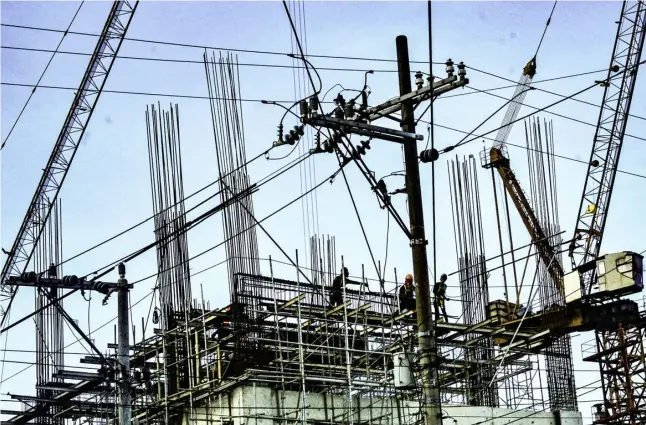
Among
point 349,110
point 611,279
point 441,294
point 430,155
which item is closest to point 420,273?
point 430,155

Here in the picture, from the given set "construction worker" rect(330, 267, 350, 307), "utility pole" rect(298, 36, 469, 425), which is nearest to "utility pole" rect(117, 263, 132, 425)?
"utility pole" rect(298, 36, 469, 425)

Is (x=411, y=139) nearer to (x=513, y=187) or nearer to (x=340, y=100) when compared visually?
(x=340, y=100)

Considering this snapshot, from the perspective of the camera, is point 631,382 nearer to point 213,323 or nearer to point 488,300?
point 488,300

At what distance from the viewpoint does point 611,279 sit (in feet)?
180

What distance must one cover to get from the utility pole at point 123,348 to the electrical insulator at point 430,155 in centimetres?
835

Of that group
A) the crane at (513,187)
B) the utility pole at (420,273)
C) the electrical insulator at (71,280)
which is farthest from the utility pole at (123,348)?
the crane at (513,187)

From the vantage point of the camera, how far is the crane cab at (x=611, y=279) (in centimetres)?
5466

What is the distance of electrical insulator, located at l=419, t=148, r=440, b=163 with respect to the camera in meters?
26.4

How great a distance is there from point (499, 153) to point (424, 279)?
52.9 metres

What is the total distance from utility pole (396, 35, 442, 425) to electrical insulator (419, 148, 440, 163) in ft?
1.13

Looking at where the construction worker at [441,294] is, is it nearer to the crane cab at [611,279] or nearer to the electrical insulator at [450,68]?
the crane cab at [611,279]

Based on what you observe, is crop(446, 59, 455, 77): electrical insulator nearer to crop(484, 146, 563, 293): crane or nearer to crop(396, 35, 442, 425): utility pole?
crop(396, 35, 442, 425): utility pole

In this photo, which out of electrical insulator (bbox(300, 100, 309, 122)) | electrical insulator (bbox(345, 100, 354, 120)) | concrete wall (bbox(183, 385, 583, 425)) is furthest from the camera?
concrete wall (bbox(183, 385, 583, 425))

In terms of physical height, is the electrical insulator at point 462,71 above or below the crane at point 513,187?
below
